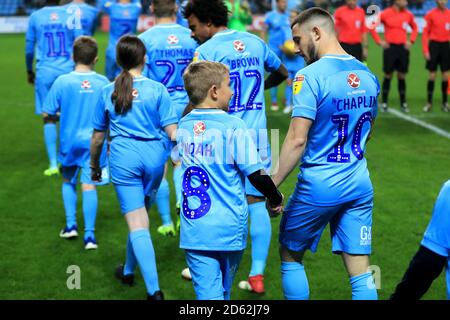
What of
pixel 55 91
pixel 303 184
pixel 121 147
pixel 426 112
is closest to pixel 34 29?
pixel 55 91

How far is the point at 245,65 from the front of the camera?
6.18 meters

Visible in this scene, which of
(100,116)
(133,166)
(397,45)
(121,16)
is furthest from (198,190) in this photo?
(397,45)

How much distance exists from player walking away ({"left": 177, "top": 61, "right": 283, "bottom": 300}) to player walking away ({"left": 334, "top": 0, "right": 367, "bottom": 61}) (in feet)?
36.7

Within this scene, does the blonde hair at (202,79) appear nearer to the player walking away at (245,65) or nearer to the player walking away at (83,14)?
the player walking away at (245,65)

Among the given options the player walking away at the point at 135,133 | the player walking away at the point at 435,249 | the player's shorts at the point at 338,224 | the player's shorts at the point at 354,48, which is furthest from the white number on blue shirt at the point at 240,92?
the player's shorts at the point at 354,48

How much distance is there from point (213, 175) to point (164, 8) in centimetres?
356

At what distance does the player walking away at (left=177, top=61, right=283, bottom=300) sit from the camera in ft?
14.8

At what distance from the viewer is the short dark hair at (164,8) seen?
25.2ft

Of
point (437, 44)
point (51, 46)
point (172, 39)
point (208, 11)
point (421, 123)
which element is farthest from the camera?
point (437, 44)

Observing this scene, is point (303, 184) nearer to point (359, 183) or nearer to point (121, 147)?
point (359, 183)

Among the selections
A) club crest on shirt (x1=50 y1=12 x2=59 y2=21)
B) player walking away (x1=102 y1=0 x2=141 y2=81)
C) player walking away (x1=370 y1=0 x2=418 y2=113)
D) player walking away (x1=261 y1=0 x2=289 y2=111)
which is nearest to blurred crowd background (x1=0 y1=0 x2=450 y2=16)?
player walking away (x1=261 y1=0 x2=289 y2=111)

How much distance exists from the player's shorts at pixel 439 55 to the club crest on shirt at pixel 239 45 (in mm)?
10034

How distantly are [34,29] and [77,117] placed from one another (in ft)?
11.2

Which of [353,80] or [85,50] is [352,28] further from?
[353,80]
